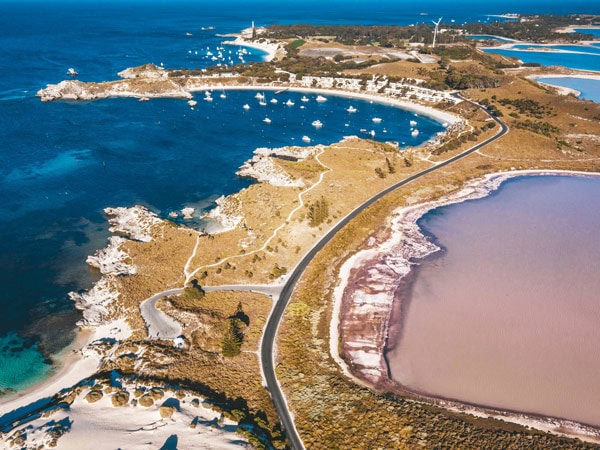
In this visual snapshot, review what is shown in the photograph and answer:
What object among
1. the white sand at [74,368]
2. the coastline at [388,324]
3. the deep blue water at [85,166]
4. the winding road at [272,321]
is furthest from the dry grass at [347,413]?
the deep blue water at [85,166]

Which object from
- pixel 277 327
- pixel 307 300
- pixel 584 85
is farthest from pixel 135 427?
pixel 584 85

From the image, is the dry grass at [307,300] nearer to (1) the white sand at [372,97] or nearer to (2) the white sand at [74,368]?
(2) the white sand at [74,368]

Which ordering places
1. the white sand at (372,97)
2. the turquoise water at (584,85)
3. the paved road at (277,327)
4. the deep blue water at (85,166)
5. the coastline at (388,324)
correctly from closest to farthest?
1. the paved road at (277,327)
2. the coastline at (388,324)
3. the deep blue water at (85,166)
4. the white sand at (372,97)
5. the turquoise water at (584,85)

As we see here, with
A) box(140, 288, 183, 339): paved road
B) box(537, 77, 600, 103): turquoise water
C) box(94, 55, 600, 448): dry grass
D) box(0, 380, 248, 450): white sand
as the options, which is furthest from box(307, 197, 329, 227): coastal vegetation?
box(537, 77, 600, 103): turquoise water

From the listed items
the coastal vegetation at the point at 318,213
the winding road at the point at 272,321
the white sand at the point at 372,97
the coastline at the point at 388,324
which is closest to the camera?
the winding road at the point at 272,321

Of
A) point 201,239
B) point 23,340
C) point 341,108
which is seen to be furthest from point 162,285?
point 341,108

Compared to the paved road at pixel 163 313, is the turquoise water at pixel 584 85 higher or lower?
higher

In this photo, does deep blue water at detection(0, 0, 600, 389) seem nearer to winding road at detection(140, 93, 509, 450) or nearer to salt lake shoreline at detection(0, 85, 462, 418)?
salt lake shoreline at detection(0, 85, 462, 418)

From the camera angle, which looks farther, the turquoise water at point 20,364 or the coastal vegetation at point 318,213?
the coastal vegetation at point 318,213

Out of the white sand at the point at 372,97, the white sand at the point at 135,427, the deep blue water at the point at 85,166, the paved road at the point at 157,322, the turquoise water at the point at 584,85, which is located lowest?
the white sand at the point at 135,427
